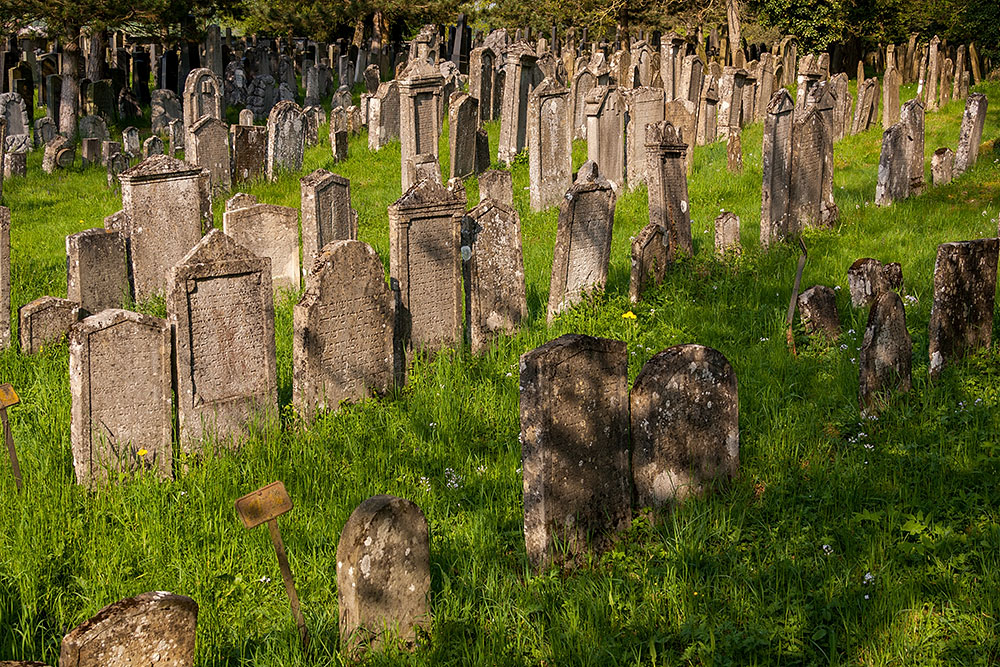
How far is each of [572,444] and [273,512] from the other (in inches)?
66.0

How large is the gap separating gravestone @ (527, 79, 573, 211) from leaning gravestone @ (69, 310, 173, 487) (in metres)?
9.00

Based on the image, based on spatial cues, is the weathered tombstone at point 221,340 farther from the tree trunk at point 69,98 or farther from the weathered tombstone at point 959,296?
the tree trunk at point 69,98

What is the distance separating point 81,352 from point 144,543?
127 centimetres

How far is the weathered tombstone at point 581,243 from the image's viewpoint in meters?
9.27

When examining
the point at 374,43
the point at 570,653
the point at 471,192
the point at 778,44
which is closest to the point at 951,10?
the point at 778,44

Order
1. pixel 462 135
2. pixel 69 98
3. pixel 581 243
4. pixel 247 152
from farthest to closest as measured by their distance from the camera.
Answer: pixel 69 98 < pixel 462 135 < pixel 247 152 < pixel 581 243

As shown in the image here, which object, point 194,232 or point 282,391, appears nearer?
point 282,391

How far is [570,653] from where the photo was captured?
14.9ft

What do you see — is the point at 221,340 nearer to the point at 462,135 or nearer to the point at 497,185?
the point at 497,185

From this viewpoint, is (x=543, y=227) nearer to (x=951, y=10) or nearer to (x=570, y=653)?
(x=570, y=653)

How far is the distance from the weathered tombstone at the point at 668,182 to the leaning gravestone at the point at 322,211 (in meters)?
3.22

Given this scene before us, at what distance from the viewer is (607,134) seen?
1535 centimetres

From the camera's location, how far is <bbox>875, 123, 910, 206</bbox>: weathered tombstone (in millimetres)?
13242

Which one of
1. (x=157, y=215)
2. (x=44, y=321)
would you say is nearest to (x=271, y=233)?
(x=157, y=215)
